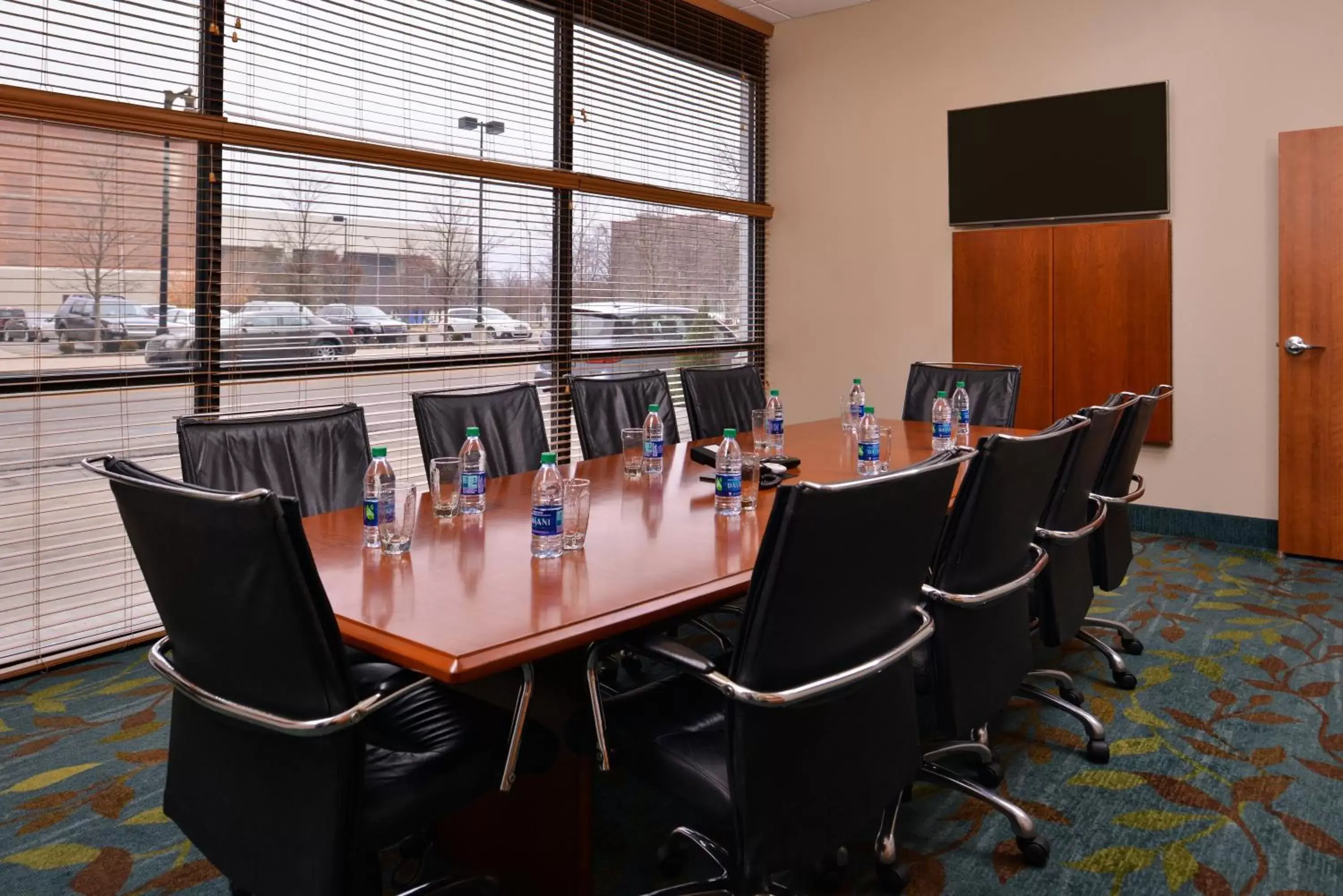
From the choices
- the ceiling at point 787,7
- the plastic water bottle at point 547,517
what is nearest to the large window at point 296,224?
the ceiling at point 787,7

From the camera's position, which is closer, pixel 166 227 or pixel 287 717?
pixel 287 717

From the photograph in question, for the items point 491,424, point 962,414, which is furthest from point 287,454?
point 962,414

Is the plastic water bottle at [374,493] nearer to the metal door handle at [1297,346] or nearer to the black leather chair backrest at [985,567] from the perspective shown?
the black leather chair backrest at [985,567]

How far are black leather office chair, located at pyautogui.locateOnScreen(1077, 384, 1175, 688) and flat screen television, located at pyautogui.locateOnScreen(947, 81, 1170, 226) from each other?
2.50 meters

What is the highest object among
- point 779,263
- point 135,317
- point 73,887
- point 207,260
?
point 779,263

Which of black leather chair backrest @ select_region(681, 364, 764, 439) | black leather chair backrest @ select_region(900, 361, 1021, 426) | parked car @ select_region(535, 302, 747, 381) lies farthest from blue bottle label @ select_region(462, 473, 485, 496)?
parked car @ select_region(535, 302, 747, 381)

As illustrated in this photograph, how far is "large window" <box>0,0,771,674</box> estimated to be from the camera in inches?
131

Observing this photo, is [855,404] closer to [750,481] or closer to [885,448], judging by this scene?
[885,448]

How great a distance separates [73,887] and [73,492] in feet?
5.93

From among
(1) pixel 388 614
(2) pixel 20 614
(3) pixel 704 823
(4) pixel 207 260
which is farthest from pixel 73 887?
(4) pixel 207 260

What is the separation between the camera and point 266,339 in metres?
3.93

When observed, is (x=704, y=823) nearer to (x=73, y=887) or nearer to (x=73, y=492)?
(x=73, y=887)

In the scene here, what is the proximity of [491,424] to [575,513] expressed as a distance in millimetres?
1340

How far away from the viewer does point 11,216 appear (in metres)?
3.21
